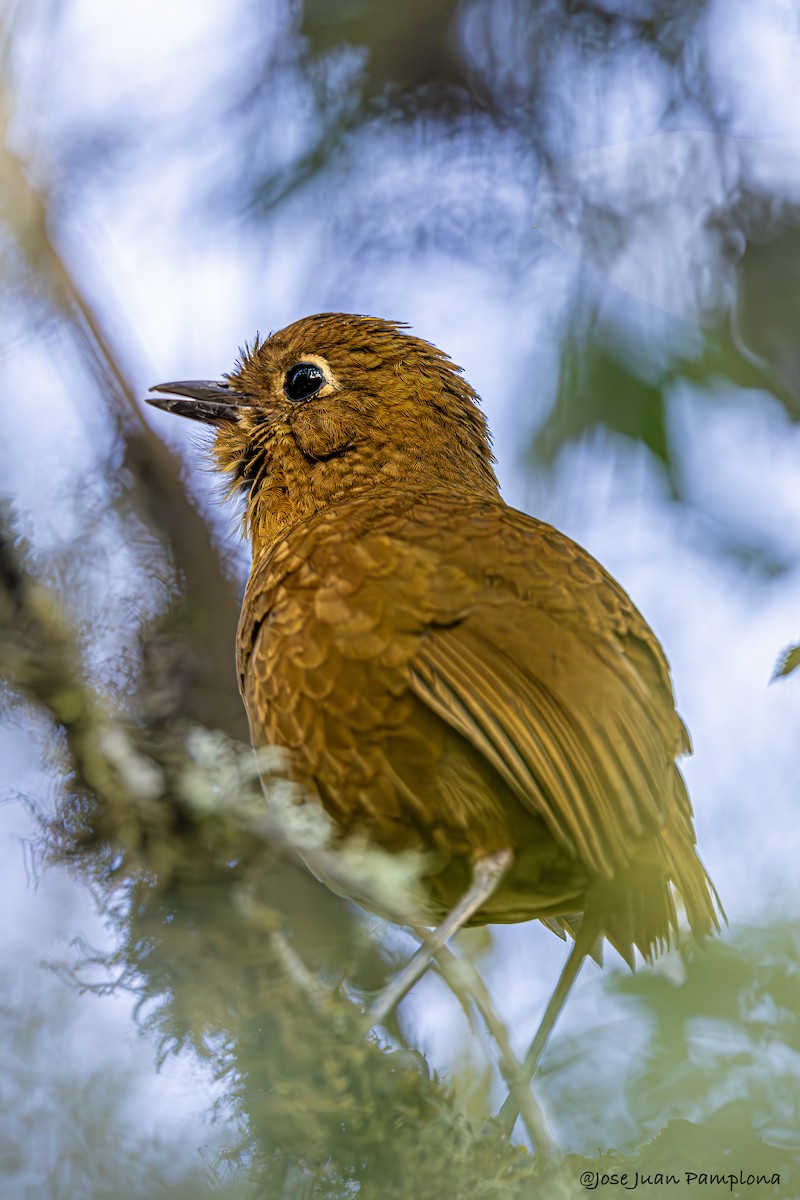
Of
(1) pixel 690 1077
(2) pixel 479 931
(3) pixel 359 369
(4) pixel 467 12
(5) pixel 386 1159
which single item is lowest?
(2) pixel 479 931

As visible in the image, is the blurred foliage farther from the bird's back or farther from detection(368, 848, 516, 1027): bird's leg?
detection(368, 848, 516, 1027): bird's leg

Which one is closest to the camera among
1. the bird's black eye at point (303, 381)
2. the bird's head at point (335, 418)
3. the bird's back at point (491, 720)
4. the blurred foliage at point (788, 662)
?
the blurred foliage at point (788, 662)

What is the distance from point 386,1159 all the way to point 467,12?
4056 millimetres

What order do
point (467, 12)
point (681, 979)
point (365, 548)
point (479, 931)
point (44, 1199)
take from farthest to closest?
point (467, 12)
point (479, 931)
point (365, 548)
point (681, 979)
point (44, 1199)

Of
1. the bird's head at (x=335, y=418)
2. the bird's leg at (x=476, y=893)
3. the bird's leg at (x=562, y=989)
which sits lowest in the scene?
the bird's leg at (x=562, y=989)

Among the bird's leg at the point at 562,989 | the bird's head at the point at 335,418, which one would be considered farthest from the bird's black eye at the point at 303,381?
the bird's leg at the point at 562,989

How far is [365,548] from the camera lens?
276cm

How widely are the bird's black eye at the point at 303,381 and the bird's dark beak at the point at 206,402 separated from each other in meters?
0.14

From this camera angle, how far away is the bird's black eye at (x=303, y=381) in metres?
3.59

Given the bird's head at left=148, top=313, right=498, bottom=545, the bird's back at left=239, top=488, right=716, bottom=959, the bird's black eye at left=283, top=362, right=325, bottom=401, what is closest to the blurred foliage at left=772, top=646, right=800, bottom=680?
the bird's back at left=239, top=488, right=716, bottom=959

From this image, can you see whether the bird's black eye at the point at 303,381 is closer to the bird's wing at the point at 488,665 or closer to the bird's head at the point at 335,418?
the bird's head at the point at 335,418

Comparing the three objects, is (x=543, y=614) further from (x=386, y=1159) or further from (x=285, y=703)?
(x=386, y=1159)

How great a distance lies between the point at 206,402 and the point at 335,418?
1.55ft

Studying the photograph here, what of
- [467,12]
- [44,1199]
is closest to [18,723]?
[44,1199]
